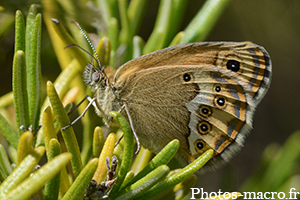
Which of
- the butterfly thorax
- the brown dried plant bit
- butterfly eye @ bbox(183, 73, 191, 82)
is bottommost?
the brown dried plant bit

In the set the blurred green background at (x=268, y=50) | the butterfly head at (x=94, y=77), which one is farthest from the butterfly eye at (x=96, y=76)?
the blurred green background at (x=268, y=50)

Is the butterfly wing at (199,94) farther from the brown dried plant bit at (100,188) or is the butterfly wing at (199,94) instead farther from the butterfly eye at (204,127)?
the brown dried plant bit at (100,188)

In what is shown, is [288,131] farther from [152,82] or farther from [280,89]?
[152,82]

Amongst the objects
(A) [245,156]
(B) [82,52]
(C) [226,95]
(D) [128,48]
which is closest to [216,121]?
(C) [226,95]

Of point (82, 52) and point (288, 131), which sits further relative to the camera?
point (288, 131)

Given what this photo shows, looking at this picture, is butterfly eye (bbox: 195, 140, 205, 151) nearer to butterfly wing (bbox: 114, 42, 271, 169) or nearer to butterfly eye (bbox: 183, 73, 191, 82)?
butterfly wing (bbox: 114, 42, 271, 169)

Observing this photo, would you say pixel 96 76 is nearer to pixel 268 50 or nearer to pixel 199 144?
pixel 199 144

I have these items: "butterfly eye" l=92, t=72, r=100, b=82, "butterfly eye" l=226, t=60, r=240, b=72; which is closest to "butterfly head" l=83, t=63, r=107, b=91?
"butterfly eye" l=92, t=72, r=100, b=82

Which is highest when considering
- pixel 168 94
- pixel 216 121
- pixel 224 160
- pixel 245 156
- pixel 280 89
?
pixel 168 94
